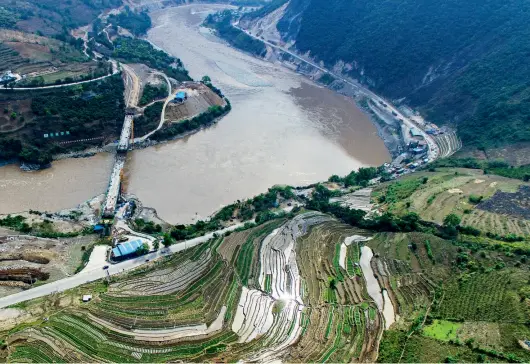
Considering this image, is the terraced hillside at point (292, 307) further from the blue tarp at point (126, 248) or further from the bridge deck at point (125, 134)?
the bridge deck at point (125, 134)

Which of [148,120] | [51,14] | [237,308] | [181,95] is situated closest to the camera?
[237,308]

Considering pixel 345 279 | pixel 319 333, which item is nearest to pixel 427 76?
pixel 345 279

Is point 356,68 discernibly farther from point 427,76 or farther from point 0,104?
point 0,104

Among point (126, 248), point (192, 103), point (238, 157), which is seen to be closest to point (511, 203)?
point (238, 157)

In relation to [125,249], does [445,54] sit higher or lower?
higher

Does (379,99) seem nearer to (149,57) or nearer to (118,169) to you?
(149,57)

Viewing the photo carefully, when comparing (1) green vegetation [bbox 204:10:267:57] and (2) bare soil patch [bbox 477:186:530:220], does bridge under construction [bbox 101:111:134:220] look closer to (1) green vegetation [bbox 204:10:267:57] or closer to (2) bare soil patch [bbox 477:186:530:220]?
→ (2) bare soil patch [bbox 477:186:530:220]

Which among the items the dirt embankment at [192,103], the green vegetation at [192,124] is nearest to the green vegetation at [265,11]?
the dirt embankment at [192,103]
